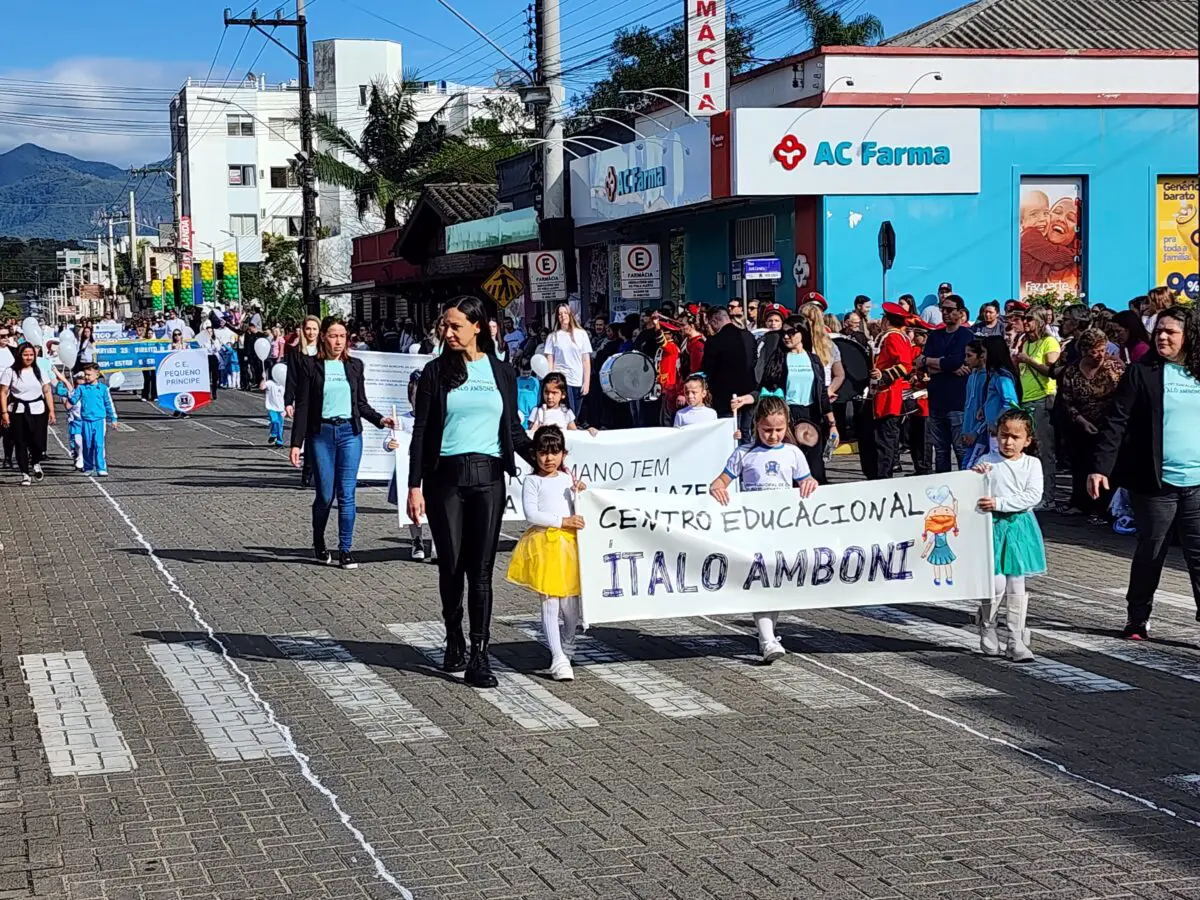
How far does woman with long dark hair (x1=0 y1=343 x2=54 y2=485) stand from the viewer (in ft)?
70.6

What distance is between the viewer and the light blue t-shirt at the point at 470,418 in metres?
8.96

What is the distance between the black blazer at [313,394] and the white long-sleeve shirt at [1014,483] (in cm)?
559

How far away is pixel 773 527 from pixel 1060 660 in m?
1.73

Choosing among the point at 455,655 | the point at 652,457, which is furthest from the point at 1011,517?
the point at 652,457

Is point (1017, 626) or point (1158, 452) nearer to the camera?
point (1017, 626)

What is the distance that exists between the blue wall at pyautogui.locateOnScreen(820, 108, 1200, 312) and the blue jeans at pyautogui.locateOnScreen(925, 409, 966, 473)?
375 inches

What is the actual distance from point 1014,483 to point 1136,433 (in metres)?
0.95

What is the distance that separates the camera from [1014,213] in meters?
27.4

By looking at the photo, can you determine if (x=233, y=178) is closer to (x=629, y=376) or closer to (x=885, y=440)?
(x=629, y=376)

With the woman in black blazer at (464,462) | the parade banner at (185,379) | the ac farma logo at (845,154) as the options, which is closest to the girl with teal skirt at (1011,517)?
the woman in black blazer at (464,462)

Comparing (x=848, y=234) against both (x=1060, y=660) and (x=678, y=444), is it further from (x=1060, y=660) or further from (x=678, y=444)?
(x=1060, y=660)

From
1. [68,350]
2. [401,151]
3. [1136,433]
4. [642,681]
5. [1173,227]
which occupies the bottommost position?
[642,681]

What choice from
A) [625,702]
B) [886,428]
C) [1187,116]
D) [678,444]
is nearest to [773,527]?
[625,702]

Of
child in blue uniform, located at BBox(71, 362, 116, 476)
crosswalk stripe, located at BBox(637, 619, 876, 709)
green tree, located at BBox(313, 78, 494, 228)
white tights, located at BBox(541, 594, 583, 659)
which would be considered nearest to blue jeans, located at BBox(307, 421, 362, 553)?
crosswalk stripe, located at BBox(637, 619, 876, 709)
